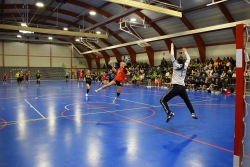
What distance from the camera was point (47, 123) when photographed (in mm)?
6316

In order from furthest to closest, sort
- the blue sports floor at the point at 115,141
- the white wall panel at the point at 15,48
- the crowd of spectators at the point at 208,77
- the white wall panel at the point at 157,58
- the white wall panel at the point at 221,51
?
the white wall panel at the point at 15,48, the white wall panel at the point at 157,58, the white wall panel at the point at 221,51, the crowd of spectators at the point at 208,77, the blue sports floor at the point at 115,141

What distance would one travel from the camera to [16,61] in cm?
3944

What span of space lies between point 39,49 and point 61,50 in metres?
4.23

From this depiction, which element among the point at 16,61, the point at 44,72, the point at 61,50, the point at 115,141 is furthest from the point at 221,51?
the point at 16,61

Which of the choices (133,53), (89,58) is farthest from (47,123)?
(89,58)

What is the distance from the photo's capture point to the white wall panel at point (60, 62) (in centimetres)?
4308

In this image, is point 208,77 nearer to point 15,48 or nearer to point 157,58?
point 157,58

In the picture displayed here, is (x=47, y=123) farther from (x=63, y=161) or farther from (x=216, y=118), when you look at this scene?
(x=216, y=118)

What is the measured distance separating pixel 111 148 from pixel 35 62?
134 feet

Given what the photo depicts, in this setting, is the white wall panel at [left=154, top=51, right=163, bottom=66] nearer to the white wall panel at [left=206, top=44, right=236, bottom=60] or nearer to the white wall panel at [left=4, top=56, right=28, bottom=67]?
the white wall panel at [left=206, top=44, right=236, bottom=60]

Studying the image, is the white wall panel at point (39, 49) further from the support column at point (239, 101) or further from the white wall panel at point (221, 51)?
the support column at point (239, 101)

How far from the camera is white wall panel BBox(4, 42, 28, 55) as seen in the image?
38438 millimetres

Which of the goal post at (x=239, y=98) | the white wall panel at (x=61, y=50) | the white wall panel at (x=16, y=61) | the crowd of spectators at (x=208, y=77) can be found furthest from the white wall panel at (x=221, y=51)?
the white wall panel at (x=16, y=61)

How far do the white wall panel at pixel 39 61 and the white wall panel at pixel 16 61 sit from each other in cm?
106
